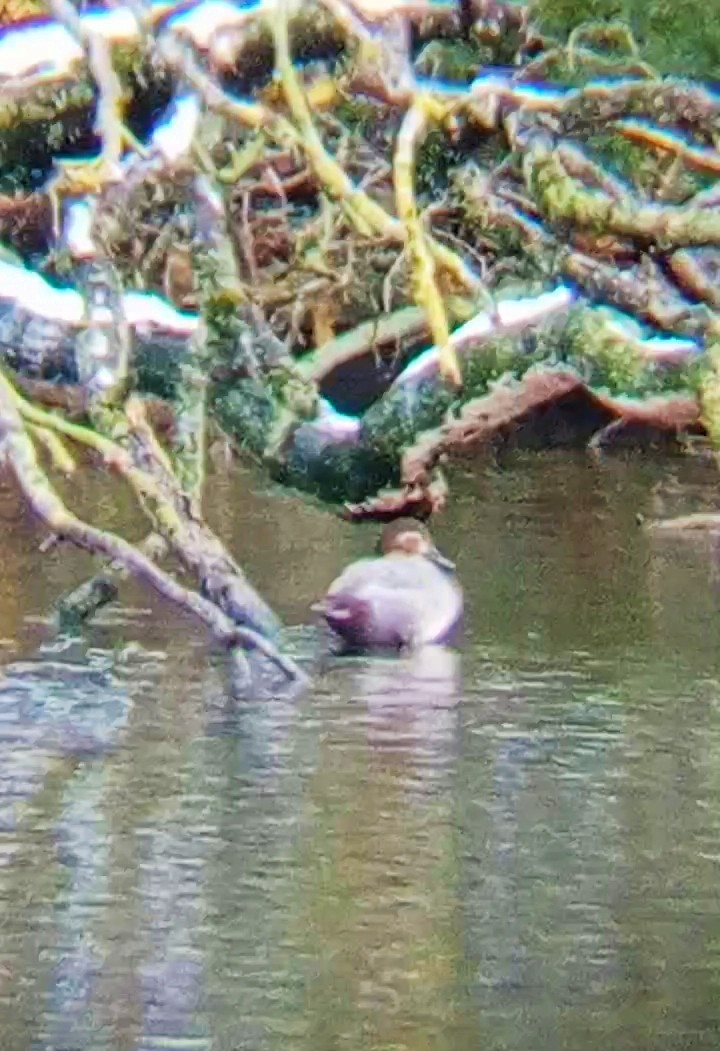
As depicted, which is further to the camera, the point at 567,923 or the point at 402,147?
the point at 402,147

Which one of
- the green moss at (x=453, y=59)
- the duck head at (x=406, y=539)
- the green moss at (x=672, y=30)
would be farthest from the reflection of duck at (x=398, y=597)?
the green moss at (x=672, y=30)

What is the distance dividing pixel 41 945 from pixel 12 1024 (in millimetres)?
191

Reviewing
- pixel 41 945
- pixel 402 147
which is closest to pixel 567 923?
pixel 41 945

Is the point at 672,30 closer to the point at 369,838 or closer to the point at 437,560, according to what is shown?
the point at 437,560

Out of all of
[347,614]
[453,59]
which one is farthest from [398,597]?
[453,59]

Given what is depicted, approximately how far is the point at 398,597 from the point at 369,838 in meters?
1.29

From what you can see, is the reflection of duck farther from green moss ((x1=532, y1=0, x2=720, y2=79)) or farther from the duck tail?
green moss ((x1=532, y1=0, x2=720, y2=79))

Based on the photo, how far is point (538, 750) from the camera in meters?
2.81

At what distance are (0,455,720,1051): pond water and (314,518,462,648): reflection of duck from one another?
0.07 m

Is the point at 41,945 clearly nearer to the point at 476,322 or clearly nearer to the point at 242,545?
the point at 476,322

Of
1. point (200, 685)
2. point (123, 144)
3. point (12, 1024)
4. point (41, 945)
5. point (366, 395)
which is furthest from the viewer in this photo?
point (366, 395)

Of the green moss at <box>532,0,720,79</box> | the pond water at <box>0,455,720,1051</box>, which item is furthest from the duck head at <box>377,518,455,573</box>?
the green moss at <box>532,0,720,79</box>

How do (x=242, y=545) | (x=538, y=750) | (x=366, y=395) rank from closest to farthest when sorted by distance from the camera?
(x=538, y=750)
(x=242, y=545)
(x=366, y=395)

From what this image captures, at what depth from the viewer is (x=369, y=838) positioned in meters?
2.38
